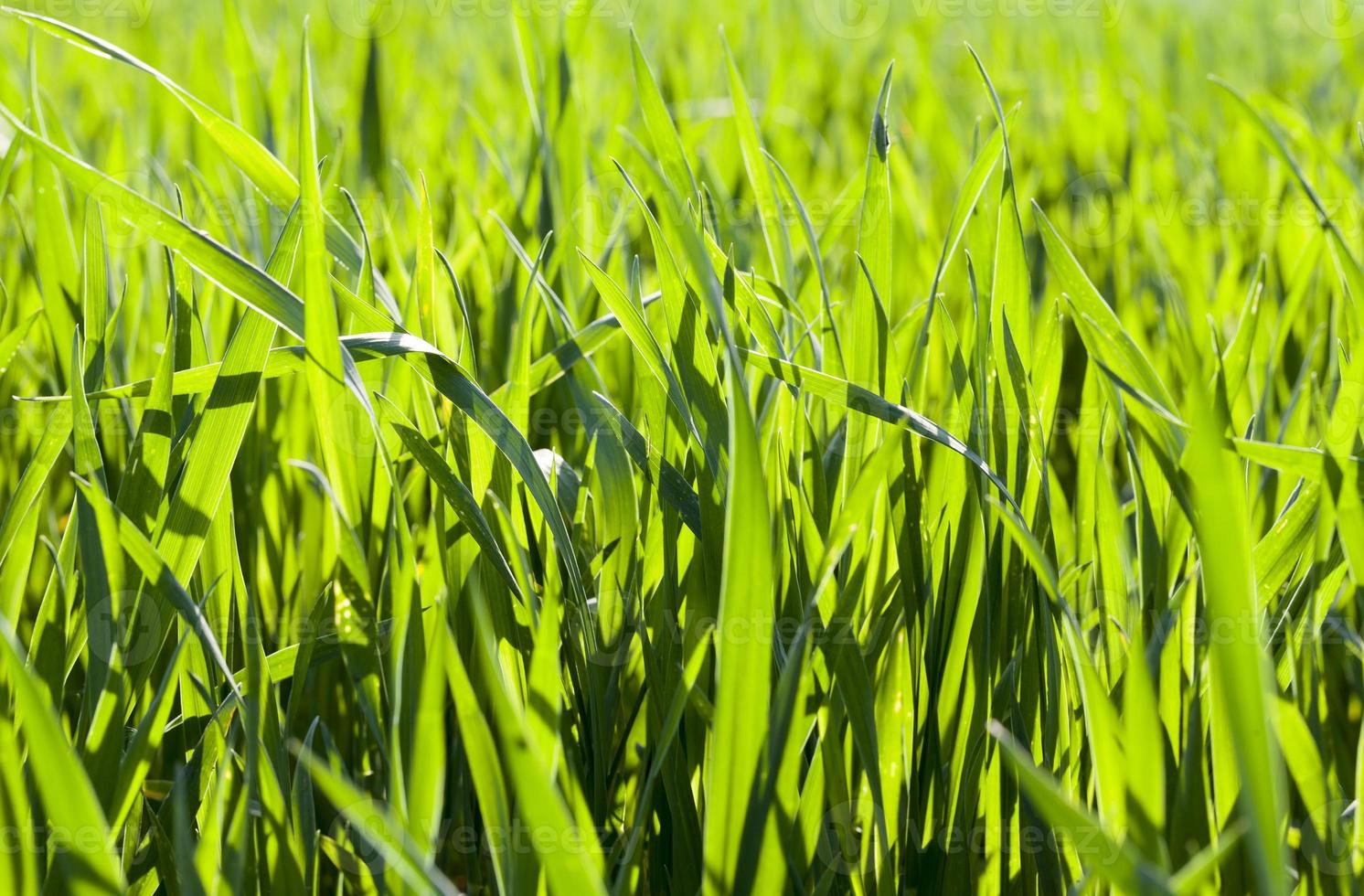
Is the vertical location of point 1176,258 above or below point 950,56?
below

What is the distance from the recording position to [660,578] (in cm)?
57

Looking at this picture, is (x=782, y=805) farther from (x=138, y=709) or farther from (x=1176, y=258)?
(x=1176, y=258)

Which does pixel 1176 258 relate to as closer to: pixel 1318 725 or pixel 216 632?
pixel 1318 725

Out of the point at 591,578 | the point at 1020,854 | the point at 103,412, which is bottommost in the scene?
the point at 1020,854

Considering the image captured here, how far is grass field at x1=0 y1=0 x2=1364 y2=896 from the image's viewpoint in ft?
1.28

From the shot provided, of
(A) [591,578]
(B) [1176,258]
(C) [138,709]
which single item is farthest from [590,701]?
(B) [1176,258]

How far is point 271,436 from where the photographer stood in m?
0.74

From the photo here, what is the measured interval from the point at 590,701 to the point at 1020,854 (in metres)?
0.21

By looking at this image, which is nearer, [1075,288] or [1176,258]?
[1075,288]

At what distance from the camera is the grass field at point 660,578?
389mm

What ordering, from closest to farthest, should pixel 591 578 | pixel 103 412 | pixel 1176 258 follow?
pixel 591 578 < pixel 103 412 < pixel 1176 258

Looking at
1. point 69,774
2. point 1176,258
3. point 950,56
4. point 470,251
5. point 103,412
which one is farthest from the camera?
point 950,56

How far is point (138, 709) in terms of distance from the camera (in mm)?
536

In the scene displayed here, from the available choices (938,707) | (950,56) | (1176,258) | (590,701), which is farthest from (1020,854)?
(950,56)
